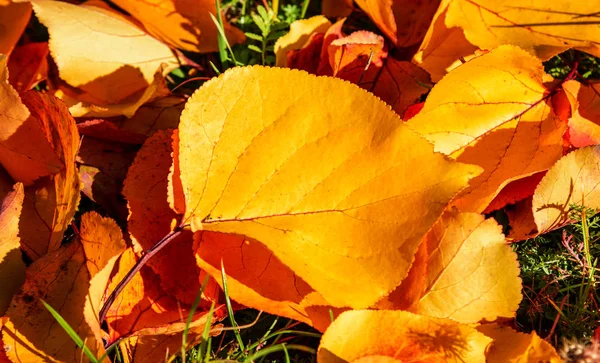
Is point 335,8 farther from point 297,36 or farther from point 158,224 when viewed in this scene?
point 158,224

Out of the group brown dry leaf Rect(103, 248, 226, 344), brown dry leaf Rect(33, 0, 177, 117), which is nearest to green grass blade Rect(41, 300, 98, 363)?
brown dry leaf Rect(103, 248, 226, 344)

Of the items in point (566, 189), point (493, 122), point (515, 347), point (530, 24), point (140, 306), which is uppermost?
point (530, 24)

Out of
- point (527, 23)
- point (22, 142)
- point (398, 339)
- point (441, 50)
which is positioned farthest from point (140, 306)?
point (527, 23)

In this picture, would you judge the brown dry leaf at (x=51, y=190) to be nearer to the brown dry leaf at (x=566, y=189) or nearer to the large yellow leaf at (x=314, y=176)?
the large yellow leaf at (x=314, y=176)

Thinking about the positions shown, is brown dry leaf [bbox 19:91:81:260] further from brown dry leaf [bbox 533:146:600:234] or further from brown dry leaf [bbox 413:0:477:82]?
brown dry leaf [bbox 533:146:600:234]

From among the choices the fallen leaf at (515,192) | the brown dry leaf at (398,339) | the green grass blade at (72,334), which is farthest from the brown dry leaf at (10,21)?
the fallen leaf at (515,192)

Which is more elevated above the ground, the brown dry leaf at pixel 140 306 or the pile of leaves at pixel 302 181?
the pile of leaves at pixel 302 181
